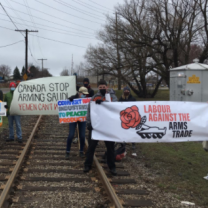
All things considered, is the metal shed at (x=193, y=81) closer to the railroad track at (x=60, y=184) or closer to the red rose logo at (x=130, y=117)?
the railroad track at (x=60, y=184)

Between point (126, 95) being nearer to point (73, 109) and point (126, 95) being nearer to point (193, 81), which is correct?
point (73, 109)

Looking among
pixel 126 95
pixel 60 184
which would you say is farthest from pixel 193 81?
pixel 60 184

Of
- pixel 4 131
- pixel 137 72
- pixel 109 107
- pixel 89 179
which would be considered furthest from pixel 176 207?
pixel 137 72

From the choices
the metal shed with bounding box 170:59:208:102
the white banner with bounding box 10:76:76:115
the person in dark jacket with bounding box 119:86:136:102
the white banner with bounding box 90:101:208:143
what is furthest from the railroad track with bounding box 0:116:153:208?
the metal shed with bounding box 170:59:208:102

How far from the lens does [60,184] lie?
5.06m

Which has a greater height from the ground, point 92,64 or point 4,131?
point 92,64

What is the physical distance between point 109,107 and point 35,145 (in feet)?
11.8

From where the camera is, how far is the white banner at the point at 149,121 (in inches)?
217

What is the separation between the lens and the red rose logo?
5555mm

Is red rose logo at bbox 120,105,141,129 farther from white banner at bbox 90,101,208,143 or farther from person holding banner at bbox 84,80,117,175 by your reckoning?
person holding banner at bbox 84,80,117,175

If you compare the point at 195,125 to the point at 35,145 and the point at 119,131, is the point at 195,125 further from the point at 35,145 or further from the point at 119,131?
the point at 35,145

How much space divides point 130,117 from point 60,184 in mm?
2013

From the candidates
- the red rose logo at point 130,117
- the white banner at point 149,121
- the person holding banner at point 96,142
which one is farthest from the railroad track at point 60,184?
the red rose logo at point 130,117

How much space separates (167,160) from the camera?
6.94 meters
